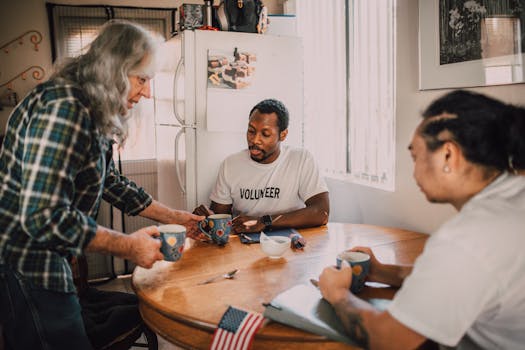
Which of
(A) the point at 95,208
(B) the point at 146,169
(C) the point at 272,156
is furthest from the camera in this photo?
(B) the point at 146,169

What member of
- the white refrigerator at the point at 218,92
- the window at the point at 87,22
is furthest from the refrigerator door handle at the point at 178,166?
the window at the point at 87,22

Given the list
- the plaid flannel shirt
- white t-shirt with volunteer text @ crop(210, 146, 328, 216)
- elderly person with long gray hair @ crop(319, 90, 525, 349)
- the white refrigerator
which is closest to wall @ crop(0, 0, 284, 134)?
the white refrigerator

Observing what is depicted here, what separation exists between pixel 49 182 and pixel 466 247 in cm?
97

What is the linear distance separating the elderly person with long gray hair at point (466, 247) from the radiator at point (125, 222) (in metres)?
3.10

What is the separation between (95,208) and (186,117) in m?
1.32

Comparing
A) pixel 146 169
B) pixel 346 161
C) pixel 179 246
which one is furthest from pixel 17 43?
pixel 179 246

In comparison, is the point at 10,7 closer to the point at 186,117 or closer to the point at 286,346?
the point at 186,117

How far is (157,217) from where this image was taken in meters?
1.86

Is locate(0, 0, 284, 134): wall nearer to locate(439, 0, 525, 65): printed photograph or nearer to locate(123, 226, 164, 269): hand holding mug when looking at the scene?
locate(123, 226, 164, 269): hand holding mug

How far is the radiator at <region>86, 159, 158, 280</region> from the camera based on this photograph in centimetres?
396

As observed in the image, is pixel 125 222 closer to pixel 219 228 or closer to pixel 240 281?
pixel 219 228

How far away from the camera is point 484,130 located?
1.01 m

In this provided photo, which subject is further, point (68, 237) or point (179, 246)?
point (179, 246)

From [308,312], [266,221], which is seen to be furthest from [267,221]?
[308,312]
